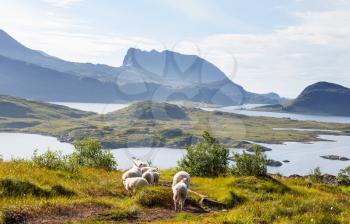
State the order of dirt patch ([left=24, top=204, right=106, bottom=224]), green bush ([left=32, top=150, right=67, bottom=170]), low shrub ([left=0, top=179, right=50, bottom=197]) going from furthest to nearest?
green bush ([left=32, top=150, right=67, bottom=170]), low shrub ([left=0, top=179, right=50, bottom=197]), dirt patch ([left=24, top=204, right=106, bottom=224])

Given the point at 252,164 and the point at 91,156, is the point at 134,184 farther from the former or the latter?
the point at 91,156

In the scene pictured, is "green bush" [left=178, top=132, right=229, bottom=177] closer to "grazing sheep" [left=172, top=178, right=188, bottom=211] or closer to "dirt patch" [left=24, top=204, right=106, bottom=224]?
"grazing sheep" [left=172, top=178, right=188, bottom=211]

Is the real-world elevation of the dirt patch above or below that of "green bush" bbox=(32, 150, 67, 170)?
below

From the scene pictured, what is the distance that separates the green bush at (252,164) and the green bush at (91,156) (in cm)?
1500

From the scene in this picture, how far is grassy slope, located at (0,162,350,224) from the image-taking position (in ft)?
57.5

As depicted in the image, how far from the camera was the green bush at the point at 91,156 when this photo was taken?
46156 mm

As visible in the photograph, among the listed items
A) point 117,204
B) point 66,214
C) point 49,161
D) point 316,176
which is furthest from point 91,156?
point 316,176

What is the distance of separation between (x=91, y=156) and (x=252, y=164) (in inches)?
776

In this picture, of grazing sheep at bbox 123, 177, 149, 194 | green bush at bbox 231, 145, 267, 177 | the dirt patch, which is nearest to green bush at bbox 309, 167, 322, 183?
green bush at bbox 231, 145, 267, 177

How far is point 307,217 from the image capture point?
17.6 meters

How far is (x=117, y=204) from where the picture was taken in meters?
20.9

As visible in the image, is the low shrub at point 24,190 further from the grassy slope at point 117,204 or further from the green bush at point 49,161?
the green bush at point 49,161

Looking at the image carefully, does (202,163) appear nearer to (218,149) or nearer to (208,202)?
(218,149)

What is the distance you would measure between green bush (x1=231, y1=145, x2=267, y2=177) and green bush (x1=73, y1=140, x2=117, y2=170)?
15003 mm
